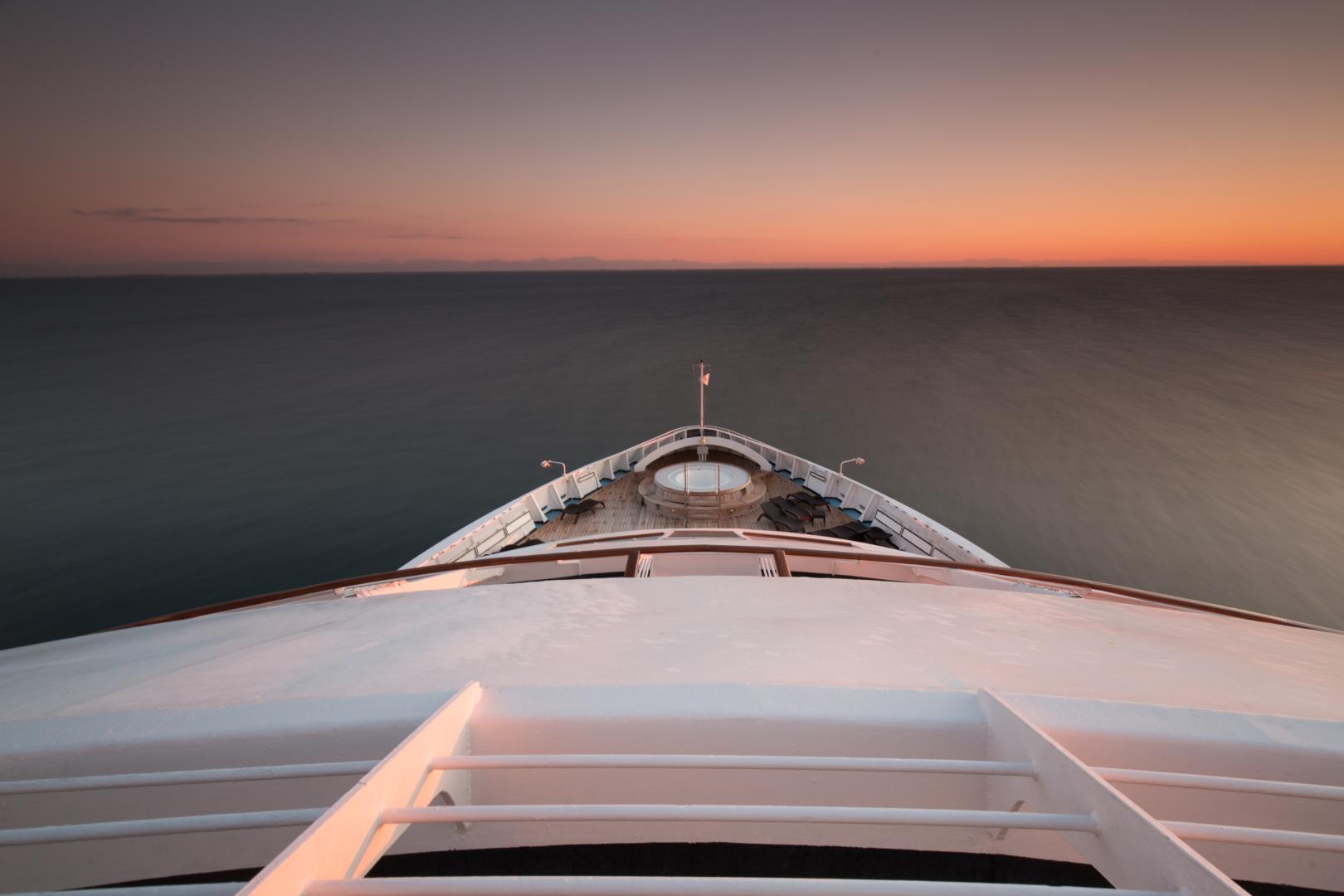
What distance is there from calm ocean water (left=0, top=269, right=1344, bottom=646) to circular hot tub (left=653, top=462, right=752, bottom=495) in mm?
12855

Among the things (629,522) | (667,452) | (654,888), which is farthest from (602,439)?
(654,888)

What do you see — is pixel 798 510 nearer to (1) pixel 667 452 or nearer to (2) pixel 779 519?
(2) pixel 779 519

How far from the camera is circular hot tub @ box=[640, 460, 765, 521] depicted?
15.6 meters

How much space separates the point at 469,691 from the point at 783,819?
1323mm

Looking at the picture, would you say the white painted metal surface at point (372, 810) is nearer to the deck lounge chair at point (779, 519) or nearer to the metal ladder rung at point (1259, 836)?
the metal ladder rung at point (1259, 836)

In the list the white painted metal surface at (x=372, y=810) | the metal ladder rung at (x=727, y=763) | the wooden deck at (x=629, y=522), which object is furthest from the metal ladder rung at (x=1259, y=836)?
the wooden deck at (x=629, y=522)

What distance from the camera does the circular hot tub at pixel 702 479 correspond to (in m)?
15.8

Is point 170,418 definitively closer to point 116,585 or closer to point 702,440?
point 116,585

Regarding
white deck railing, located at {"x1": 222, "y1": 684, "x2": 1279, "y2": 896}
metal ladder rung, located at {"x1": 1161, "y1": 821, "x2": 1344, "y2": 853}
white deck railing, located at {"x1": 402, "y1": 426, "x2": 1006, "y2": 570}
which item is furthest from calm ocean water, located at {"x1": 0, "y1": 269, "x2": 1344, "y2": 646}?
metal ladder rung, located at {"x1": 1161, "y1": 821, "x2": 1344, "y2": 853}

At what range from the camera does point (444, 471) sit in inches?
1241

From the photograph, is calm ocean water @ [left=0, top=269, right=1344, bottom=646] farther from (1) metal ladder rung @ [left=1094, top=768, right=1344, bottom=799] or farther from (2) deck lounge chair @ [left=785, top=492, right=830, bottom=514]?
(1) metal ladder rung @ [left=1094, top=768, right=1344, bottom=799]

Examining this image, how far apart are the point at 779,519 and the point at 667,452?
19.9ft

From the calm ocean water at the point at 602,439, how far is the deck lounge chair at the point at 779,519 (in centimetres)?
1269

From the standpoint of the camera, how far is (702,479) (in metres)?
16.6
